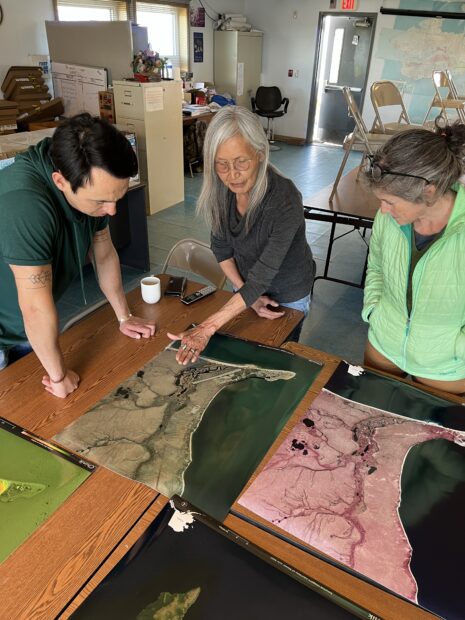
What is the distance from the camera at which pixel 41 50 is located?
4.75 meters

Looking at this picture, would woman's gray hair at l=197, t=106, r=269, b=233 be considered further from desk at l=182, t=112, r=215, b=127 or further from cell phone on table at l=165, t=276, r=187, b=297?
desk at l=182, t=112, r=215, b=127

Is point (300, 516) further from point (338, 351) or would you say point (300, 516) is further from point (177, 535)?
point (338, 351)

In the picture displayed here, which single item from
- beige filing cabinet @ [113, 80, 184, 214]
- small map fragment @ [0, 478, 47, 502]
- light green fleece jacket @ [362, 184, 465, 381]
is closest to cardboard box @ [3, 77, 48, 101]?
beige filing cabinet @ [113, 80, 184, 214]

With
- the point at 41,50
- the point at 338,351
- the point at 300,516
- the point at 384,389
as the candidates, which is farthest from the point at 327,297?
the point at 41,50

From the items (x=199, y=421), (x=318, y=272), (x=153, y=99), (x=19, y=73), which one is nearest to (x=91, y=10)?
(x=19, y=73)

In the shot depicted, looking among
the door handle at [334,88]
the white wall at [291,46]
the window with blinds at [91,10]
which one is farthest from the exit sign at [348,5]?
the window with blinds at [91,10]

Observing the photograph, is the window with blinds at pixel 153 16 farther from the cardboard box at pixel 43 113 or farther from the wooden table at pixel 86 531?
the wooden table at pixel 86 531

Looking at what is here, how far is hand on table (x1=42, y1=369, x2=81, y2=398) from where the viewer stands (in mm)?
1133

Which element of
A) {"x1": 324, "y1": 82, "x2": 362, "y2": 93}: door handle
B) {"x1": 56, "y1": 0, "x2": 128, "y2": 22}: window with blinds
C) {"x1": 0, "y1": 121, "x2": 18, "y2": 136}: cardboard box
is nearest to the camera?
{"x1": 0, "y1": 121, "x2": 18, "y2": 136}: cardboard box

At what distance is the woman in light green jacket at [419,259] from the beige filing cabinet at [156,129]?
3497 millimetres

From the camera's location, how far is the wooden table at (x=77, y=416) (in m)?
0.74

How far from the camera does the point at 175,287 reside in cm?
166

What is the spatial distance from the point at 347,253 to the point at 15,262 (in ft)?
11.2

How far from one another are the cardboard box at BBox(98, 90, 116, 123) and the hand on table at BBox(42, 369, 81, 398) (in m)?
3.86
